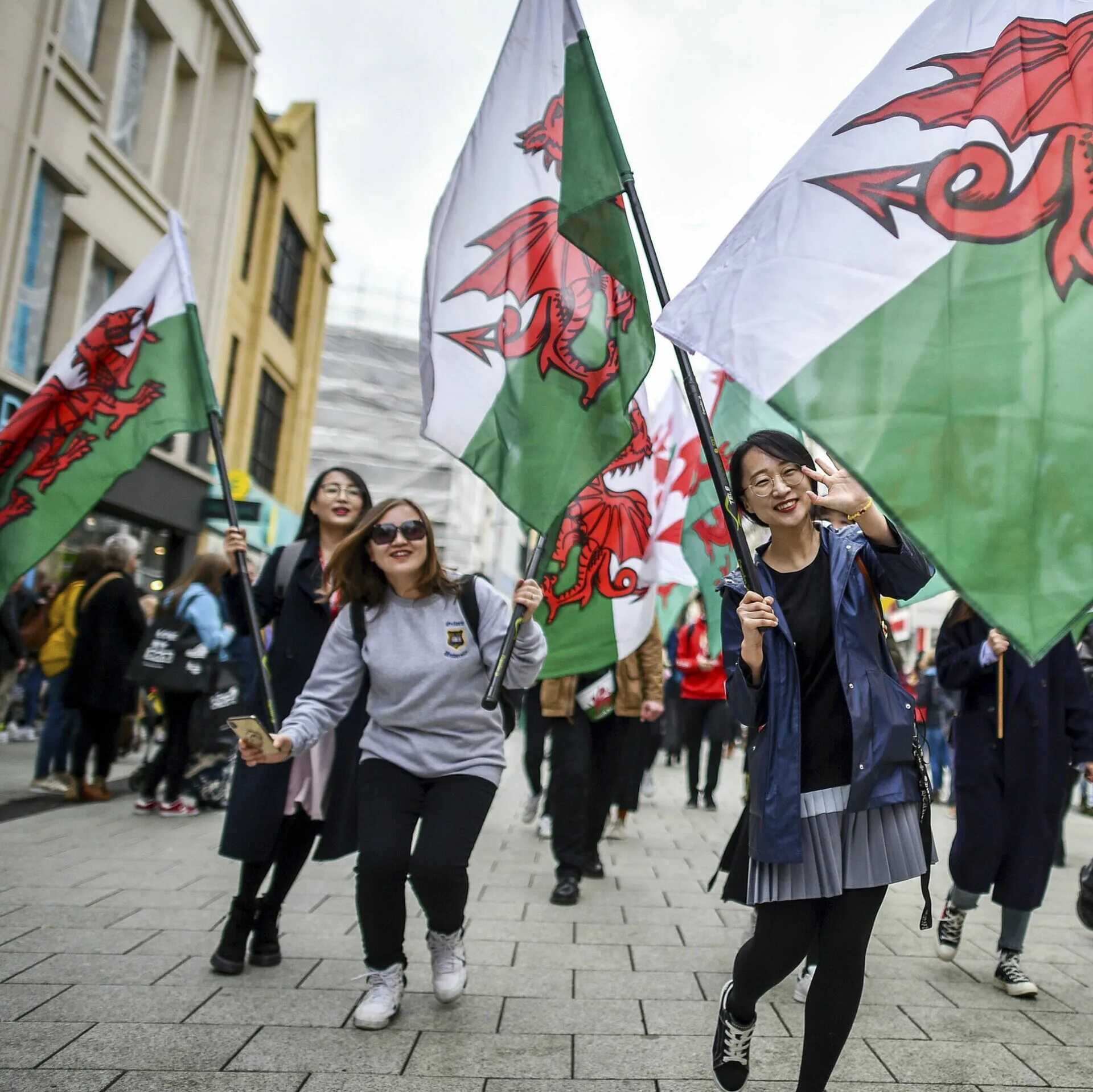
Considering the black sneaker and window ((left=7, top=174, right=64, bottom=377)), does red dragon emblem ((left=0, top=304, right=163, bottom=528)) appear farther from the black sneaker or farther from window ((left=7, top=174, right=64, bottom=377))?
window ((left=7, top=174, right=64, bottom=377))

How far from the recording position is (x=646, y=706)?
662 centimetres

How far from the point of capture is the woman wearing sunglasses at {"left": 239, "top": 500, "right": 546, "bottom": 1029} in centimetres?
377

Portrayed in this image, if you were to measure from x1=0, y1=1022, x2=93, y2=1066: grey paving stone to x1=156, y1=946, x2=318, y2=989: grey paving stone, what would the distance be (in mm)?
558

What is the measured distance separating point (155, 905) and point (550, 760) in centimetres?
227

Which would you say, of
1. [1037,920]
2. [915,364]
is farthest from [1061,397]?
[1037,920]

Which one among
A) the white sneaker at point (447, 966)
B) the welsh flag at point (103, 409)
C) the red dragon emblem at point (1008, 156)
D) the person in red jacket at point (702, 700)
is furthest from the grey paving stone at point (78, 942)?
the person in red jacket at point (702, 700)

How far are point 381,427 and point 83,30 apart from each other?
79.9 feet

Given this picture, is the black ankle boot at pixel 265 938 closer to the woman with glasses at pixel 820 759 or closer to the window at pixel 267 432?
the woman with glasses at pixel 820 759

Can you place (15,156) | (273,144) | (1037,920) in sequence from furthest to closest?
(273,144), (15,156), (1037,920)

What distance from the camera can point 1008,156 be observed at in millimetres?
2986

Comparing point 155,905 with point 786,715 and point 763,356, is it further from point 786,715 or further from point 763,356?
point 763,356

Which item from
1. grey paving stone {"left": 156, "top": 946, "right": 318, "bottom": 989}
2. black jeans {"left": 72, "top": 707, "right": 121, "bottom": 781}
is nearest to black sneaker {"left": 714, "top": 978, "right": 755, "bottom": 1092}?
grey paving stone {"left": 156, "top": 946, "right": 318, "bottom": 989}

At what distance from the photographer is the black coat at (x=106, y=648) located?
26.8ft

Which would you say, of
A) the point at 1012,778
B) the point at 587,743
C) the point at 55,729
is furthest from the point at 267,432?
the point at 1012,778
